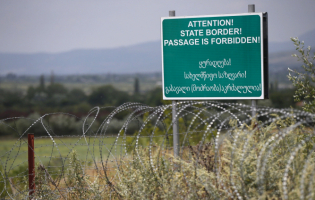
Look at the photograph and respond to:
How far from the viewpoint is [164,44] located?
6.79 m

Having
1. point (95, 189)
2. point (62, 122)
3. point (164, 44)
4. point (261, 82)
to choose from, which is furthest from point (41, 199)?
point (62, 122)

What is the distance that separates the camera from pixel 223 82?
257 inches

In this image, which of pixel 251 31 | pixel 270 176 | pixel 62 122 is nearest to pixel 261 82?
pixel 251 31

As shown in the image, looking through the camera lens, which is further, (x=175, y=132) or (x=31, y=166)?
(x=175, y=132)

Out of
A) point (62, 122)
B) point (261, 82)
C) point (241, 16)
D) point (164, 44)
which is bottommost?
point (62, 122)

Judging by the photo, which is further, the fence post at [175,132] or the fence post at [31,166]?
the fence post at [175,132]

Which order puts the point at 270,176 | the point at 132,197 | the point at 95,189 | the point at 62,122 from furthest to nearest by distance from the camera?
1. the point at 62,122
2. the point at 95,189
3. the point at 132,197
4. the point at 270,176

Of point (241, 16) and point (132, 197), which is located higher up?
point (241, 16)

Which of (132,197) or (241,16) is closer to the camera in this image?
(132,197)

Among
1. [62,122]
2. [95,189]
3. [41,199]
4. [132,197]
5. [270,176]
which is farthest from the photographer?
[62,122]

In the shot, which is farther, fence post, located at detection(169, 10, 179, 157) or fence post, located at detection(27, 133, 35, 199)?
fence post, located at detection(169, 10, 179, 157)

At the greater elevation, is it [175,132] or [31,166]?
[175,132]

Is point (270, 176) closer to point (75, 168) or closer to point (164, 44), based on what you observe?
point (75, 168)

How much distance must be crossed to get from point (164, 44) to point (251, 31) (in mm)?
1591
